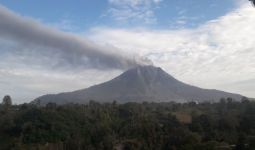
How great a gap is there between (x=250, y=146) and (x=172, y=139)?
41.5 feet

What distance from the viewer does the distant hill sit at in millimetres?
135000

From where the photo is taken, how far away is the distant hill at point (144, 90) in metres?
135

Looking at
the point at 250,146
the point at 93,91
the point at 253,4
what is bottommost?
the point at 250,146

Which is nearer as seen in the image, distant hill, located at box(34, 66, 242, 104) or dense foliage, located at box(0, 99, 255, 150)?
dense foliage, located at box(0, 99, 255, 150)

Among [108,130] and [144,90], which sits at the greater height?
[144,90]

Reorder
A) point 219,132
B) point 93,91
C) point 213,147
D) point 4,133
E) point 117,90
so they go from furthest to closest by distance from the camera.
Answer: point 93,91 → point 117,90 → point 4,133 → point 219,132 → point 213,147

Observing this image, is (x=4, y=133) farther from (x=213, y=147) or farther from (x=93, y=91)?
(x=93, y=91)

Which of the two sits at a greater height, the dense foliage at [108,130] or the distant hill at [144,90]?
the distant hill at [144,90]

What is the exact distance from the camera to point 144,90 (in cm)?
14350

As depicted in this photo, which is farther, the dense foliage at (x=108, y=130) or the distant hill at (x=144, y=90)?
the distant hill at (x=144, y=90)

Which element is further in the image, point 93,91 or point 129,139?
point 93,91

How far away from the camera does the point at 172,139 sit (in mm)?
39500

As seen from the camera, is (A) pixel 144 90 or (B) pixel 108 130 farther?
(A) pixel 144 90

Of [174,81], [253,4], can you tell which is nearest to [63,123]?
[253,4]
